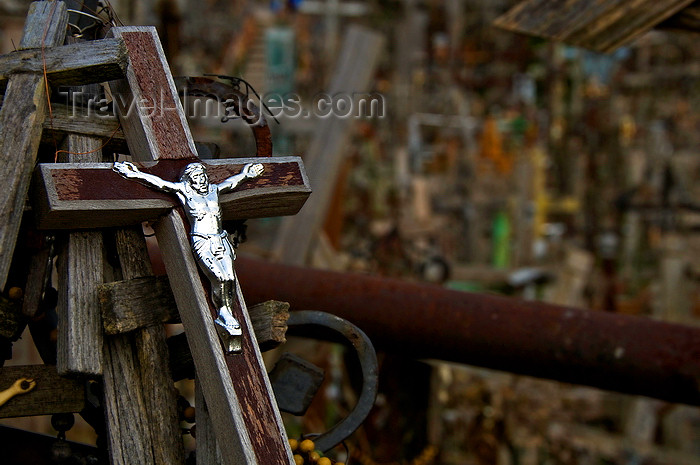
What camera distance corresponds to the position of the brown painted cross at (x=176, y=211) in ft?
4.67

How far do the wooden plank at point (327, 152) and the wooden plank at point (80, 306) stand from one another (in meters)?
4.25

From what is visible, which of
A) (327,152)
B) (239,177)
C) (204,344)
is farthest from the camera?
(327,152)

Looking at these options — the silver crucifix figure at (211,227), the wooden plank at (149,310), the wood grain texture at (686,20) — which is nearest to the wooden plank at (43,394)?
the wooden plank at (149,310)

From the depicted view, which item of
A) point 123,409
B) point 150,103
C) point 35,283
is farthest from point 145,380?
point 150,103

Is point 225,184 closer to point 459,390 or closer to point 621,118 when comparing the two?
point 459,390

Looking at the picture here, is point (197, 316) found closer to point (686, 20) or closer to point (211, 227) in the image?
point (211, 227)

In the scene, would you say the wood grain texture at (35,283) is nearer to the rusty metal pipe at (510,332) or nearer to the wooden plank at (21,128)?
the wooden plank at (21,128)

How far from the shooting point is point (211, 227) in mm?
1578

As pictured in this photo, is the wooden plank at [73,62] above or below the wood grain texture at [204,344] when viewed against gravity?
above

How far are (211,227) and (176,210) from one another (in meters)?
0.08

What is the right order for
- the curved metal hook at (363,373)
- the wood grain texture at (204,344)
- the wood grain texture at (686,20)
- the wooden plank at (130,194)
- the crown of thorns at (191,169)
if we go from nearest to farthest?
the wood grain texture at (204,344) → the wooden plank at (130,194) → the crown of thorns at (191,169) → the curved metal hook at (363,373) → the wood grain texture at (686,20)

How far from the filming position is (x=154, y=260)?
261cm

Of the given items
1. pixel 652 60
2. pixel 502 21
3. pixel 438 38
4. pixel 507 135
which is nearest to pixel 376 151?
pixel 507 135

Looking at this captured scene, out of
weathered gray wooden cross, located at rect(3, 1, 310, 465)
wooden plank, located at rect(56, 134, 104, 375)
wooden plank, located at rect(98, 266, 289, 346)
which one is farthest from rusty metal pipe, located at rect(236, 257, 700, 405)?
wooden plank, located at rect(56, 134, 104, 375)
